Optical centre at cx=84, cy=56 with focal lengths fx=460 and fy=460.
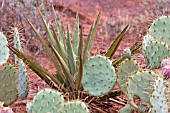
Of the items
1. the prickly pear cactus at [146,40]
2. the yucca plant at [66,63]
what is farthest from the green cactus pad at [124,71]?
the yucca plant at [66,63]

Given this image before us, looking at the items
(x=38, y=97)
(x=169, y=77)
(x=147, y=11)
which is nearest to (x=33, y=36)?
(x=147, y=11)

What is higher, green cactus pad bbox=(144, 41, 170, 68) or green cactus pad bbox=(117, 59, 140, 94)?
green cactus pad bbox=(144, 41, 170, 68)

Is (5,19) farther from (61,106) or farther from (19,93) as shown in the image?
(61,106)

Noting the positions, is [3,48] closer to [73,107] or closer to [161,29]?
[73,107]

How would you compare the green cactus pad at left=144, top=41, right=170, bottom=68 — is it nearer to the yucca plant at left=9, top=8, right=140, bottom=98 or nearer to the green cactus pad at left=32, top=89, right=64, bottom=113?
the yucca plant at left=9, top=8, right=140, bottom=98

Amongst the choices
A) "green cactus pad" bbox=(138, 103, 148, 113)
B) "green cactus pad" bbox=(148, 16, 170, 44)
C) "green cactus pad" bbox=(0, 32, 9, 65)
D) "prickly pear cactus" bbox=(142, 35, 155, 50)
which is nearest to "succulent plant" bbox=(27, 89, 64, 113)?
"green cactus pad" bbox=(138, 103, 148, 113)

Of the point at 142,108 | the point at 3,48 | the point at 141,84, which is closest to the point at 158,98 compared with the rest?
the point at 141,84
